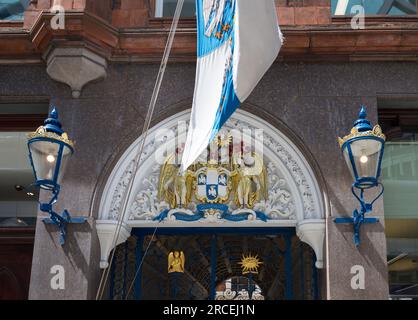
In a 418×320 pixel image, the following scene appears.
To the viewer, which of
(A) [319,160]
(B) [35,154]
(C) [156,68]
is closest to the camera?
(B) [35,154]

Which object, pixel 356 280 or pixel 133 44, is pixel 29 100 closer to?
pixel 133 44

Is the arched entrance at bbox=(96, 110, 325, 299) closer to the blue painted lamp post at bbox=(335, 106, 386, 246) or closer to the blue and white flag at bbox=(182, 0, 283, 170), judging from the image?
the blue painted lamp post at bbox=(335, 106, 386, 246)

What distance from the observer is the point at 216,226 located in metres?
8.23

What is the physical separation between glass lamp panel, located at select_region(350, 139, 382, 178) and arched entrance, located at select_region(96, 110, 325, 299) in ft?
3.29

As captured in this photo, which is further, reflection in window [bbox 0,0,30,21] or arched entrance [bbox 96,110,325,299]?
reflection in window [bbox 0,0,30,21]

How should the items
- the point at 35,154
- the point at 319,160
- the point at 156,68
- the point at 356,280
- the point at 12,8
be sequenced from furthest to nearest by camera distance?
the point at 12,8 < the point at 156,68 < the point at 319,160 < the point at 356,280 < the point at 35,154

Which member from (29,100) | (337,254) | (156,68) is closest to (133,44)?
(156,68)

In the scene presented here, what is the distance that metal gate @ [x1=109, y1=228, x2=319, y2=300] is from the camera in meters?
8.41

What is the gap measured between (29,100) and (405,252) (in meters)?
5.03

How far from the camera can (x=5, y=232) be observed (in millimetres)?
8836

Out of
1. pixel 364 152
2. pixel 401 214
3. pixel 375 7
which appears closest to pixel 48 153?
pixel 364 152

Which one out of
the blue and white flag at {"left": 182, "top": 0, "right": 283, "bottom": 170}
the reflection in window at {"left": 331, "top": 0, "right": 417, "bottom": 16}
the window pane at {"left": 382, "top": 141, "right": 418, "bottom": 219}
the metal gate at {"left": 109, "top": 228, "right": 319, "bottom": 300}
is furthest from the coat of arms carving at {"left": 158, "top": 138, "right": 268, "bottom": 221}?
the reflection in window at {"left": 331, "top": 0, "right": 417, "bottom": 16}

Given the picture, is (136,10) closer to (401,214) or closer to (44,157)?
(44,157)

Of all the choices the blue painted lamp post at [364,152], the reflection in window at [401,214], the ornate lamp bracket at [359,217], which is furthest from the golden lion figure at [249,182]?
the reflection in window at [401,214]
